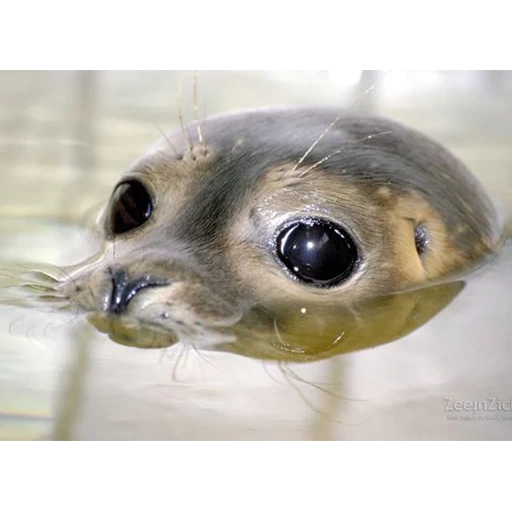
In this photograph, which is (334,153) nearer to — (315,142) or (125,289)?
(315,142)

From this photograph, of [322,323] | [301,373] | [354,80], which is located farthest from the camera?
[354,80]

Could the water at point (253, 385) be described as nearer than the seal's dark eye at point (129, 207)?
Yes

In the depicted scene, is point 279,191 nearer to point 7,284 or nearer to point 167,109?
point 7,284

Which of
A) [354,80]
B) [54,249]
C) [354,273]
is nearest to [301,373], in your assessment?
[354,273]

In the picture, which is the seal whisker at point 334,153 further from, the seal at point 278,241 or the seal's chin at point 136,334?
the seal's chin at point 136,334

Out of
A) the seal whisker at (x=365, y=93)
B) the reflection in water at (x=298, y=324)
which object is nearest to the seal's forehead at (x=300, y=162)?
the reflection in water at (x=298, y=324)

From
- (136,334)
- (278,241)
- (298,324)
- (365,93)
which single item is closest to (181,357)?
(136,334)
